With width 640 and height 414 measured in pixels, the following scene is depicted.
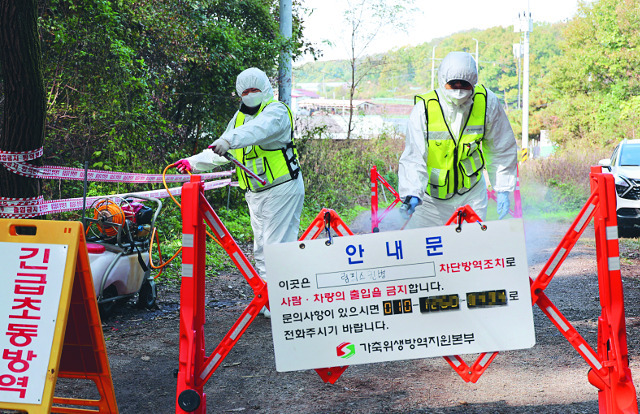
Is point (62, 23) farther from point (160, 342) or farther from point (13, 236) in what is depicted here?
point (13, 236)

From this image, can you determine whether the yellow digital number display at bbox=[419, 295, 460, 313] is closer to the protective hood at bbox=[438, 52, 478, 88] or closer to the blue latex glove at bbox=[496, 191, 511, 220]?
the blue latex glove at bbox=[496, 191, 511, 220]

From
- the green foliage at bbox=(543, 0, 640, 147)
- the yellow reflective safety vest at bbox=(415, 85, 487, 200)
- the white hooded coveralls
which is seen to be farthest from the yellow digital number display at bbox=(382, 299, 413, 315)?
the green foliage at bbox=(543, 0, 640, 147)

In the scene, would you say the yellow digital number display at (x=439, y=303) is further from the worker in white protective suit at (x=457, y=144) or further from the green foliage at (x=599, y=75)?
the green foliage at (x=599, y=75)

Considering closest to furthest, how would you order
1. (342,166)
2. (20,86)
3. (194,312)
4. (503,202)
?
(194,312) → (503,202) → (20,86) → (342,166)

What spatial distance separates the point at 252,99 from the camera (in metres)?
6.71

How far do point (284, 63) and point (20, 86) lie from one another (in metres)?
8.76

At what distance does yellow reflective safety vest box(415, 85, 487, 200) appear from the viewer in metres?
5.00

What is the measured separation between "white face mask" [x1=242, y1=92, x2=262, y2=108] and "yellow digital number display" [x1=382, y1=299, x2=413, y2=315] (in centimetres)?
347

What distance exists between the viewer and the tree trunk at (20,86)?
612 centimetres

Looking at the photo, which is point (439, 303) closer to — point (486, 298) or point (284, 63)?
point (486, 298)

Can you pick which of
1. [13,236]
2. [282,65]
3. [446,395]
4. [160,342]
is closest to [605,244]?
[446,395]

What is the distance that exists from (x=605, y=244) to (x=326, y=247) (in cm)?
151

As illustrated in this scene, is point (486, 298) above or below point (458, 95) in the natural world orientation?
below

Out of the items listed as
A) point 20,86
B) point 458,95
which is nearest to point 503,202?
point 458,95
